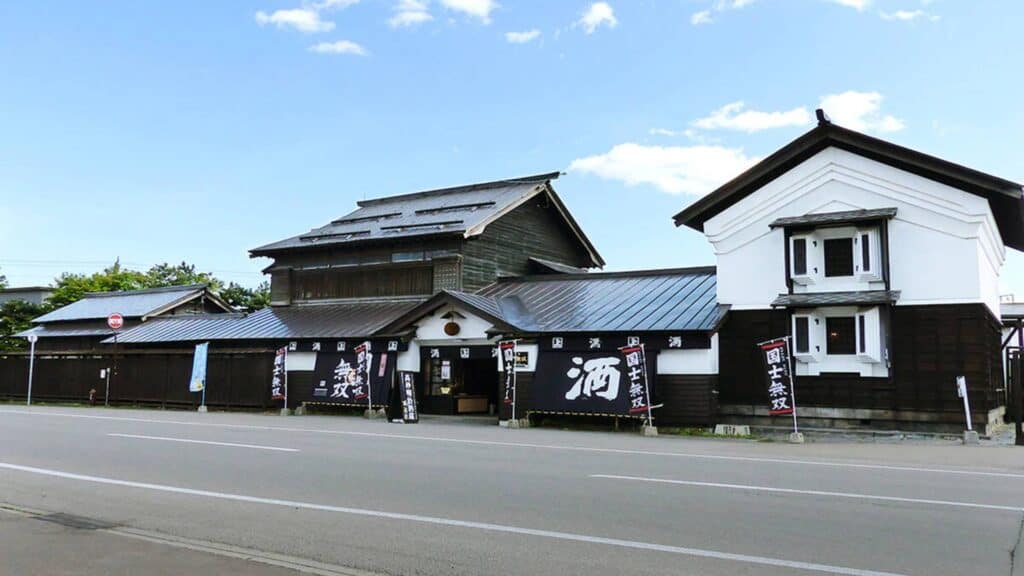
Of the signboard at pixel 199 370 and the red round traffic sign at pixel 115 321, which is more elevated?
the red round traffic sign at pixel 115 321

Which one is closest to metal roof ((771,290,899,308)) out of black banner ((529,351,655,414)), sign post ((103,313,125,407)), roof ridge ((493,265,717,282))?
black banner ((529,351,655,414))

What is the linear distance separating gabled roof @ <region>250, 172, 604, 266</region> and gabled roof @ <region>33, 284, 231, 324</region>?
23.2 feet

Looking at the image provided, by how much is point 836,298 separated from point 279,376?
17.4 m

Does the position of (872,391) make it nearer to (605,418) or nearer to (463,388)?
(605,418)

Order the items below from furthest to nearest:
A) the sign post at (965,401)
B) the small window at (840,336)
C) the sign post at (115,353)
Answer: the sign post at (115,353) < the small window at (840,336) < the sign post at (965,401)

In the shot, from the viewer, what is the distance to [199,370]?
92.3 ft

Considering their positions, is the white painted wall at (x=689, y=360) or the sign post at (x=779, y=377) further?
the white painted wall at (x=689, y=360)

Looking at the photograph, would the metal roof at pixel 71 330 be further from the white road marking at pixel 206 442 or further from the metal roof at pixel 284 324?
the white road marking at pixel 206 442

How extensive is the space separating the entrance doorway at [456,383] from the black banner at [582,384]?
3.15 meters

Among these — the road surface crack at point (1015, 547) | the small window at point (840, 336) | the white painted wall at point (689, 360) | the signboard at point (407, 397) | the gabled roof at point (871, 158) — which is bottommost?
the road surface crack at point (1015, 547)

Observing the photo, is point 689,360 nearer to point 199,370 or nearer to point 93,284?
point 199,370

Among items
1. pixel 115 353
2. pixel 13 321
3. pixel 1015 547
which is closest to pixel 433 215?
pixel 115 353

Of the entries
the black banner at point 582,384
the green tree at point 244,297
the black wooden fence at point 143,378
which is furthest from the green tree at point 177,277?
the black banner at point 582,384

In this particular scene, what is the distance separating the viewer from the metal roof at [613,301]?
20.8 meters
